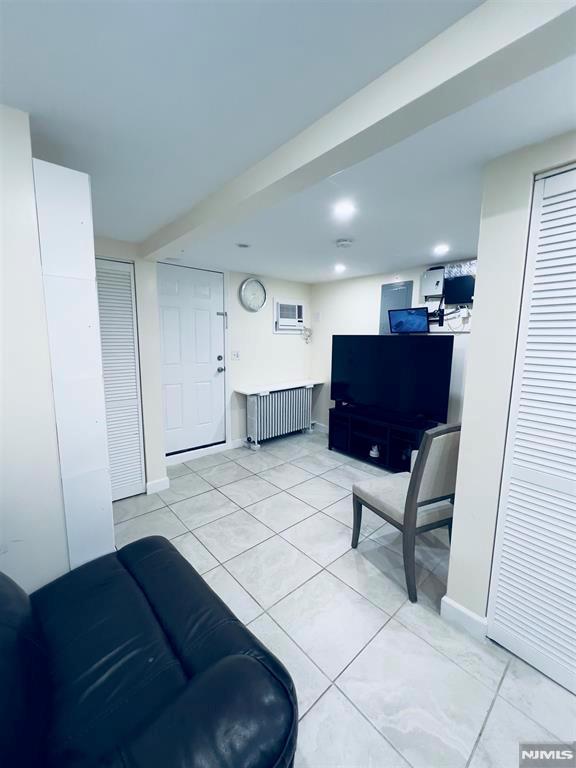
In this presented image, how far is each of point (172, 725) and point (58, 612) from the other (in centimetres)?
72

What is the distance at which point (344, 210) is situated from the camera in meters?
1.96

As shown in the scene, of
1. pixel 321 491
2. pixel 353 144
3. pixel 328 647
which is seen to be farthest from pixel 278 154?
pixel 321 491

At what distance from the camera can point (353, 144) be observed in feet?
3.56

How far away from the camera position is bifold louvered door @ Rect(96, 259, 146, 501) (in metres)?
2.65

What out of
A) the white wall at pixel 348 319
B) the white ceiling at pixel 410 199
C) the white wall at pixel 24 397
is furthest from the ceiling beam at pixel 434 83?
the white wall at pixel 348 319

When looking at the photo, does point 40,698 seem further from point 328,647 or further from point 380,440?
point 380,440

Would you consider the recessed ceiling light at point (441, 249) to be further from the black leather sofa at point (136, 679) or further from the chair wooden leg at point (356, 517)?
the black leather sofa at point (136, 679)

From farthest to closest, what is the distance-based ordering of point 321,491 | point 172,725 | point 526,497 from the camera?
point 321,491 < point 526,497 < point 172,725

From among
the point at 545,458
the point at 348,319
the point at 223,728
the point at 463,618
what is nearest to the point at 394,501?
the point at 463,618

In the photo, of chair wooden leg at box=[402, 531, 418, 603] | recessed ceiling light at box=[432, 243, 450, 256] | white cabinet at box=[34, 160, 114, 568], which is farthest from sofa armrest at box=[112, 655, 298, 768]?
recessed ceiling light at box=[432, 243, 450, 256]

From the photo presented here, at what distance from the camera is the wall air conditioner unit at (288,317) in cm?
440

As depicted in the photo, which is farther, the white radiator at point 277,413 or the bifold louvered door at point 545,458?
the white radiator at point 277,413

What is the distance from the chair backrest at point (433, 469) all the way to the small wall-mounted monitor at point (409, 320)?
183 centimetres

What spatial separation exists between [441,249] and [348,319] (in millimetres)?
1641
